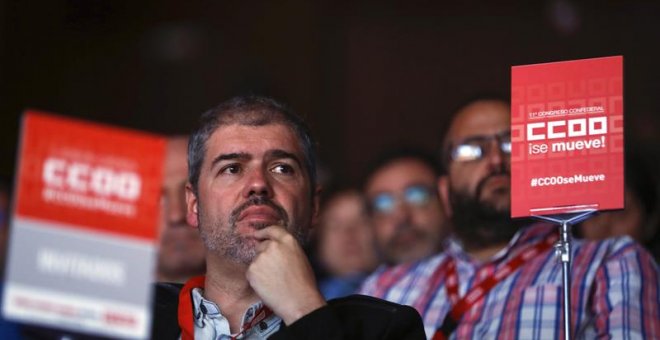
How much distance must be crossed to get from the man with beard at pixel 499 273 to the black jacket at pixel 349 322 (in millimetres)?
797

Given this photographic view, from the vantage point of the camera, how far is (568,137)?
321 cm

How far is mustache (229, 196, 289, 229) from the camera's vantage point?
3.53 meters

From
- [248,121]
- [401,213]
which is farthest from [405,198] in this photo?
[248,121]

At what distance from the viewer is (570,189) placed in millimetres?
3197

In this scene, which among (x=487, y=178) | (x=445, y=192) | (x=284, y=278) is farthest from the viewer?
(x=445, y=192)

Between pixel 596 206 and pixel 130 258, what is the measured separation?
116cm

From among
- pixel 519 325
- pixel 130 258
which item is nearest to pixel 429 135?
pixel 519 325

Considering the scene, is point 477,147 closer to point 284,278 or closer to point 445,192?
point 445,192

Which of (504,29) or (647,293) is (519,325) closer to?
(647,293)

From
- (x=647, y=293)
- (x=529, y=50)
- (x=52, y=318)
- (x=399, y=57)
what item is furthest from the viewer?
(x=399, y=57)

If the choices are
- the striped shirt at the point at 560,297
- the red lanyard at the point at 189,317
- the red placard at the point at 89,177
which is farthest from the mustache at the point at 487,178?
the red placard at the point at 89,177

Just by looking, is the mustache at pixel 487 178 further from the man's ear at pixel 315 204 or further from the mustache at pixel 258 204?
the mustache at pixel 258 204

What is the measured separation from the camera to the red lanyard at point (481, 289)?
438cm

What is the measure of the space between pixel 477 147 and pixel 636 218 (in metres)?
0.80
